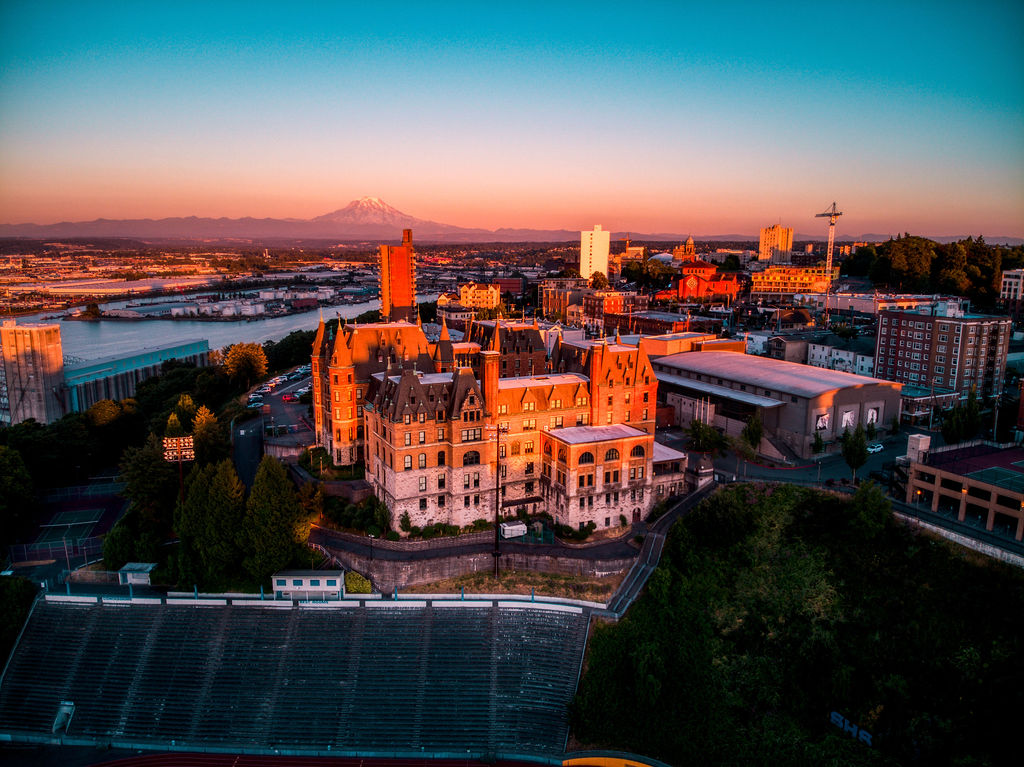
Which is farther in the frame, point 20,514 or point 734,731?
point 20,514

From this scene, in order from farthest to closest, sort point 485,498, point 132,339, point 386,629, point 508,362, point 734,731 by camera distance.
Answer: point 132,339 < point 508,362 < point 485,498 < point 386,629 < point 734,731

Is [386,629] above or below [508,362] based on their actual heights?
below

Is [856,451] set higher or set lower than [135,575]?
higher

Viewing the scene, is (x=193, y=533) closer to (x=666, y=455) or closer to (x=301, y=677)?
(x=301, y=677)

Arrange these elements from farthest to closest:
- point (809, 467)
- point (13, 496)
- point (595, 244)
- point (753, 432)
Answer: point (595, 244) < point (753, 432) < point (809, 467) < point (13, 496)

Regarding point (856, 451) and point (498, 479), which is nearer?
point (498, 479)

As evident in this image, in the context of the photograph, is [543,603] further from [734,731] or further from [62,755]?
[62,755]

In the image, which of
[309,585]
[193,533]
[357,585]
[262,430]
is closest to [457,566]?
[357,585]

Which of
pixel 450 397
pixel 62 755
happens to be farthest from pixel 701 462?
pixel 62 755
